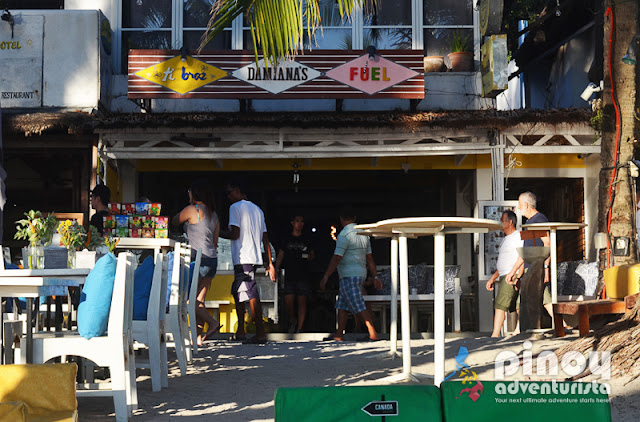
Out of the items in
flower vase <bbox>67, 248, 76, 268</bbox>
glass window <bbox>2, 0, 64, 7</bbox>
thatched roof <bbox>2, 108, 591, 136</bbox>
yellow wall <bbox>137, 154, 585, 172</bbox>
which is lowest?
flower vase <bbox>67, 248, 76, 268</bbox>

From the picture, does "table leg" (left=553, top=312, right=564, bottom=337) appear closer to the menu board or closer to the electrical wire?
the electrical wire

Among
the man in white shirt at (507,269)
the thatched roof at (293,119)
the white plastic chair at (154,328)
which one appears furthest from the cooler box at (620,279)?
the white plastic chair at (154,328)

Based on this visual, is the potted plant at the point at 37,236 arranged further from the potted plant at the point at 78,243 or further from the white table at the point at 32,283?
the white table at the point at 32,283

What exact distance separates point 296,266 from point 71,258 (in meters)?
5.27

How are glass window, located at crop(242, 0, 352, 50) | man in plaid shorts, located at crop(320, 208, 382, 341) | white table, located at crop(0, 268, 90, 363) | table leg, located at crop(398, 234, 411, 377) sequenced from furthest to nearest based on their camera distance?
1. glass window, located at crop(242, 0, 352, 50)
2. man in plaid shorts, located at crop(320, 208, 382, 341)
3. table leg, located at crop(398, 234, 411, 377)
4. white table, located at crop(0, 268, 90, 363)

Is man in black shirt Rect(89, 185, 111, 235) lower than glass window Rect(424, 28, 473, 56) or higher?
lower

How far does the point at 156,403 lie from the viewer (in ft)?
17.2

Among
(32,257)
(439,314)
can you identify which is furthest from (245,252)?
(439,314)

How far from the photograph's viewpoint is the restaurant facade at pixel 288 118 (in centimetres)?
1103

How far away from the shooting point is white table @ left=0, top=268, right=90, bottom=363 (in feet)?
13.5

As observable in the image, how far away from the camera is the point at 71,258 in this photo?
5359 millimetres

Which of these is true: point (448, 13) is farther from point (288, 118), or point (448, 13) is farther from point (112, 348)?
point (112, 348)

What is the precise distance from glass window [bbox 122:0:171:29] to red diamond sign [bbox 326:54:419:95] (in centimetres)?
316

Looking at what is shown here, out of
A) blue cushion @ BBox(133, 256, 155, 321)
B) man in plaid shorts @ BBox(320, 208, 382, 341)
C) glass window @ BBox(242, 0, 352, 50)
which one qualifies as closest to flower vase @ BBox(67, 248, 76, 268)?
blue cushion @ BBox(133, 256, 155, 321)
